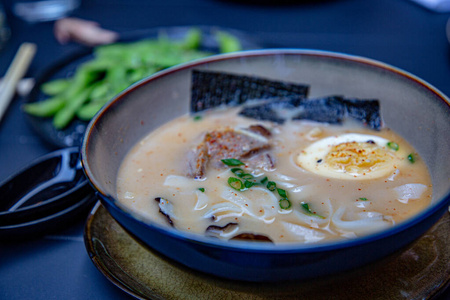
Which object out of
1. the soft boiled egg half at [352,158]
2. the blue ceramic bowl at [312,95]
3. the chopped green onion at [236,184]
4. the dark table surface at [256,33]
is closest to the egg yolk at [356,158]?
the soft boiled egg half at [352,158]

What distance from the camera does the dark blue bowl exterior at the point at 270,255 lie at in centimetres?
107

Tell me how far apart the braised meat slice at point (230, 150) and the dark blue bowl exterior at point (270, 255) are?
1.85ft

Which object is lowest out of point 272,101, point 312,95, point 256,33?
point 256,33

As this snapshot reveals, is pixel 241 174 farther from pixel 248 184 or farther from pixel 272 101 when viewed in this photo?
pixel 272 101

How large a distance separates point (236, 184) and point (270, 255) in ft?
2.05

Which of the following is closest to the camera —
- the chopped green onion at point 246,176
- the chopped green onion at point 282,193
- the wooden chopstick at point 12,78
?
the chopped green onion at point 282,193

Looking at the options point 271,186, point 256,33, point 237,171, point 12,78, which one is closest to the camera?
point 271,186

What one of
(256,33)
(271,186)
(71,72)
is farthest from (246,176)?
(256,33)

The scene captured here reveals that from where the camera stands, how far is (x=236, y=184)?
167 cm

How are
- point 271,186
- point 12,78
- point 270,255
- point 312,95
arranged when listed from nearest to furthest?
point 270,255, point 271,186, point 312,95, point 12,78

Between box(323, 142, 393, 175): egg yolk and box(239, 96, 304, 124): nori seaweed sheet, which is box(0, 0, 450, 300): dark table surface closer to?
box(239, 96, 304, 124): nori seaweed sheet

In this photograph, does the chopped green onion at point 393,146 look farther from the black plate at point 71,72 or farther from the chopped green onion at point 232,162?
the black plate at point 71,72

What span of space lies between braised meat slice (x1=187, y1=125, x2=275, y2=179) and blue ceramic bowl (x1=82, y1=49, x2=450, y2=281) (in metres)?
0.28

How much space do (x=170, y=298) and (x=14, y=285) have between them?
2.06 feet
